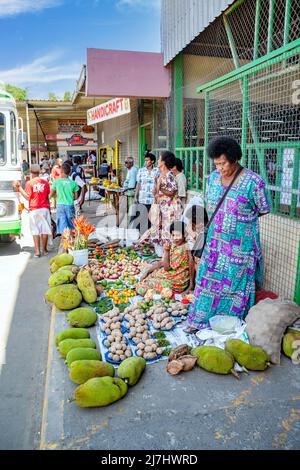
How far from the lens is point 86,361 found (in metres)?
2.62

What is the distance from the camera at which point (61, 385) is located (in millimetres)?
2670

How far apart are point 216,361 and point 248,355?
25cm

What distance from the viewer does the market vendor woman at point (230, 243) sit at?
10.1 feet

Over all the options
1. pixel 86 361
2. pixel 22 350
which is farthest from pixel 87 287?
pixel 86 361

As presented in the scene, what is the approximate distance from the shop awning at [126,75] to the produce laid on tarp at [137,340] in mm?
3850

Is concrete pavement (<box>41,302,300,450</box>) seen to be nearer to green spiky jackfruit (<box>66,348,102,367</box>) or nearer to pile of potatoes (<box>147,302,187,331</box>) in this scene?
green spiky jackfruit (<box>66,348,102,367</box>)

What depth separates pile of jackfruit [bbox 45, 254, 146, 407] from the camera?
237 centimetres

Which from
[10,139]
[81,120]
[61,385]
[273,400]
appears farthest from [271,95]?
[81,120]

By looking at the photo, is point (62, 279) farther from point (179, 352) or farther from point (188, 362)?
point (188, 362)

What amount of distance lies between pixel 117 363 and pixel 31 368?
814 mm

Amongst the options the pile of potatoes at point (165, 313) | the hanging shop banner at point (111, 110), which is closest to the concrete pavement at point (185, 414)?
the pile of potatoes at point (165, 313)

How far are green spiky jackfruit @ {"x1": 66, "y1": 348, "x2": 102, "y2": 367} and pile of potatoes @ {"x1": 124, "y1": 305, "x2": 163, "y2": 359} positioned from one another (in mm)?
369

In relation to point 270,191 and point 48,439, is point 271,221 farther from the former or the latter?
point 48,439

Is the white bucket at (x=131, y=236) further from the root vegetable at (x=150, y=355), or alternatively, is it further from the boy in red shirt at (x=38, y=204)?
the root vegetable at (x=150, y=355)
